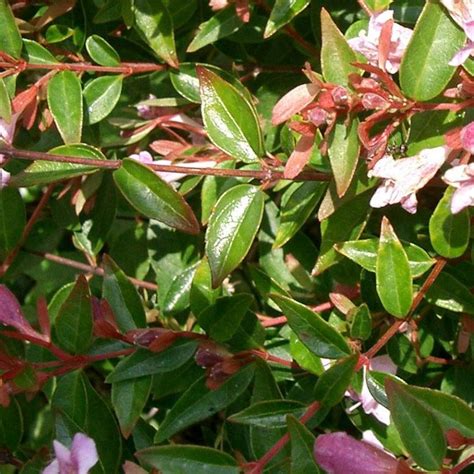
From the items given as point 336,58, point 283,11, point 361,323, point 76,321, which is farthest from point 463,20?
point 76,321

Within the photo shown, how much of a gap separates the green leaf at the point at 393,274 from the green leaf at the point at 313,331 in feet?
0.24

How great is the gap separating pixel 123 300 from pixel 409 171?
1.46 feet

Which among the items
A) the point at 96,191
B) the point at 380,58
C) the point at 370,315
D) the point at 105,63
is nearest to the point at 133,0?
the point at 105,63

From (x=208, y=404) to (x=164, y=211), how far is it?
0.87ft

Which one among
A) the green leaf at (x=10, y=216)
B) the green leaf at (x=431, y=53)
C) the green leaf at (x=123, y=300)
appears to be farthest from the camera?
the green leaf at (x=10, y=216)

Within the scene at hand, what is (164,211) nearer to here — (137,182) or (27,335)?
(137,182)

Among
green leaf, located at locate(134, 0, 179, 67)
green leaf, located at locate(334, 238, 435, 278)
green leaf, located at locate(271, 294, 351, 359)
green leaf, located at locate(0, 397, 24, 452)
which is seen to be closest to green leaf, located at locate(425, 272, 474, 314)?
green leaf, located at locate(334, 238, 435, 278)

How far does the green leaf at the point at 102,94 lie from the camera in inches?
51.4

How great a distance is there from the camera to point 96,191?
4.86ft

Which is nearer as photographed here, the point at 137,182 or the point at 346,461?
the point at 346,461

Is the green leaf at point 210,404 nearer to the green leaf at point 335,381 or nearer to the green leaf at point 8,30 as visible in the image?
the green leaf at point 335,381

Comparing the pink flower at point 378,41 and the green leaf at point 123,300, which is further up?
the pink flower at point 378,41

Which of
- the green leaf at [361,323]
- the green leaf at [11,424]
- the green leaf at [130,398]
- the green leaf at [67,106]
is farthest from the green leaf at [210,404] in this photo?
the green leaf at [67,106]

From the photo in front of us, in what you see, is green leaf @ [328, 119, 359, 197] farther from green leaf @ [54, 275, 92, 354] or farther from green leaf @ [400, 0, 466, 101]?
green leaf @ [54, 275, 92, 354]
